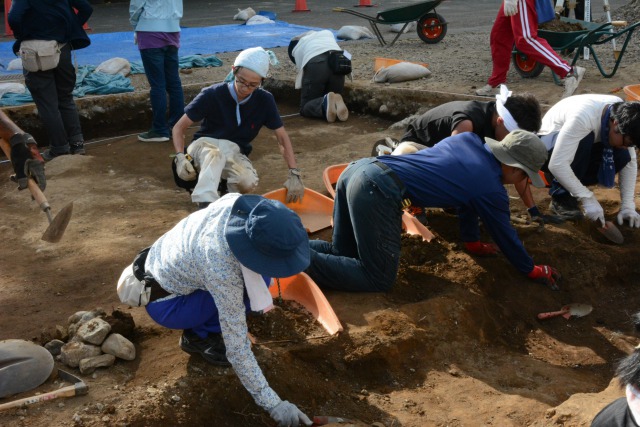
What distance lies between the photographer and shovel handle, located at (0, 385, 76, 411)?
2.95m

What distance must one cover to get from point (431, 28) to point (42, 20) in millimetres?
6292

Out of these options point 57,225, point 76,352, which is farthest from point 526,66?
point 76,352

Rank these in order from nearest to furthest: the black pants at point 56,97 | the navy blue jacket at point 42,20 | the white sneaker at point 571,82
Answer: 1. the navy blue jacket at point 42,20
2. the black pants at point 56,97
3. the white sneaker at point 571,82

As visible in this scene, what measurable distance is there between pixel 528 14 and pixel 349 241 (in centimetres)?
417

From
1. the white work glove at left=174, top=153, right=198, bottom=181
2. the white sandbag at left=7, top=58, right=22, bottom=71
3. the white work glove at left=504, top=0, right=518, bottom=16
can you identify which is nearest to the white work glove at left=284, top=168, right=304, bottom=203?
the white work glove at left=174, top=153, right=198, bottom=181

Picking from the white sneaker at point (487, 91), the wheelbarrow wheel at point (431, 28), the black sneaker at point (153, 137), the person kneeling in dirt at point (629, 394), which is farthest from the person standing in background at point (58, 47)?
the wheelbarrow wheel at point (431, 28)

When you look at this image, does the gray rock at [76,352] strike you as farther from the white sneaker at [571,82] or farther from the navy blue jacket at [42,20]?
the white sneaker at [571,82]

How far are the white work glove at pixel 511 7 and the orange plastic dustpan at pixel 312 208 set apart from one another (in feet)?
10.9

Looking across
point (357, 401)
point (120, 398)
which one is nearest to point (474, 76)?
point (357, 401)

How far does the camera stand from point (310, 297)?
406cm

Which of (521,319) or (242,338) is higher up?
(242,338)

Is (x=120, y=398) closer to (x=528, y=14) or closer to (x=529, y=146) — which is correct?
(x=529, y=146)

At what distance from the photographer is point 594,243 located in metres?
4.96

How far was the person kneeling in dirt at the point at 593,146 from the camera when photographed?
183 inches
